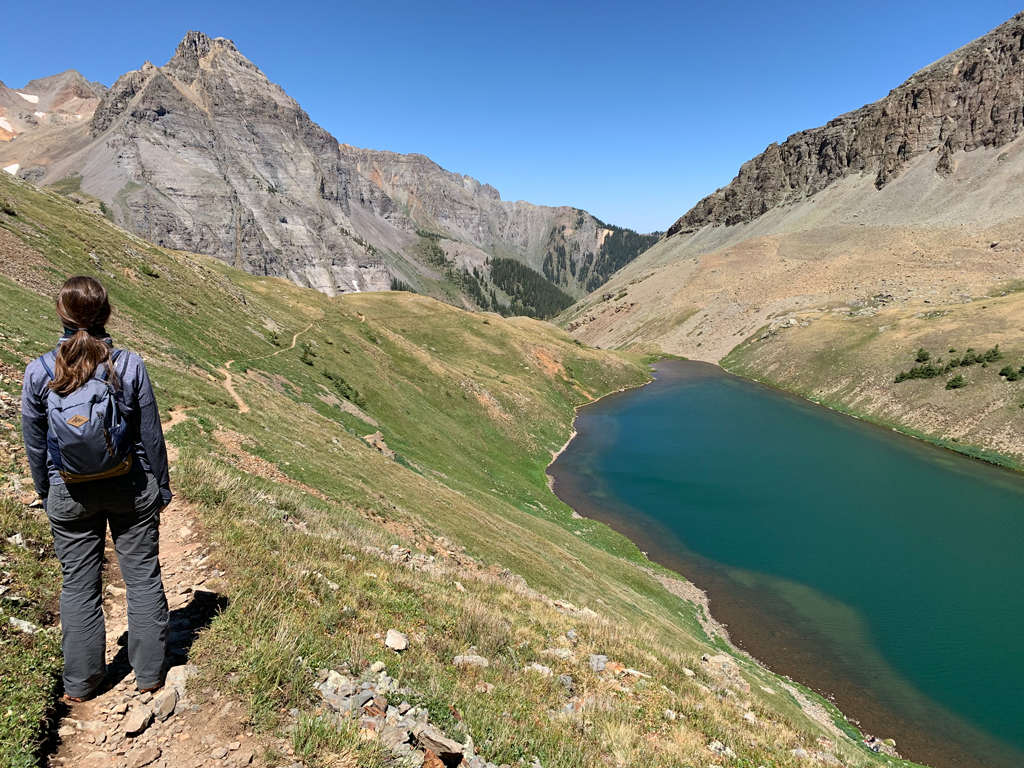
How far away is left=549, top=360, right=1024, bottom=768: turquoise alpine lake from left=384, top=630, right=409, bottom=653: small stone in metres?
28.8

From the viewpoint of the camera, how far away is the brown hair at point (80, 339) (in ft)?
19.7

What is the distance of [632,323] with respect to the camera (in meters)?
178

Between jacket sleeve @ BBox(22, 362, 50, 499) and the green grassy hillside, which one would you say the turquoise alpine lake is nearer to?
the green grassy hillside

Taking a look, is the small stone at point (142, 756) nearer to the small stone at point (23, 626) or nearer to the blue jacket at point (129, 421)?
the small stone at point (23, 626)

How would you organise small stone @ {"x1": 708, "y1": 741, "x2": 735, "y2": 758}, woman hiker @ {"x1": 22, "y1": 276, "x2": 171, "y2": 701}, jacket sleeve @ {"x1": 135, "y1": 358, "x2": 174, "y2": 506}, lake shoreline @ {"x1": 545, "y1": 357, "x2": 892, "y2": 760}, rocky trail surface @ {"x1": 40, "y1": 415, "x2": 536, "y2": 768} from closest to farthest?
rocky trail surface @ {"x1": 40, "y1": 415, "x2": 536, "y2": 768}
woman hiker @ {"x1": 22, "y1": 276, "x2": 171, "y2": 701}
jacket sleeve @ {"x1": 135, "y1": 358, "x2": 174, "y2": 506}
small stone @ {"x1": 708, "y1": 741, "x2": 735, "y2": 758}
lake shoreline @ {"x1": 545, "y1": 357, "x2": 892, "y2": 760}

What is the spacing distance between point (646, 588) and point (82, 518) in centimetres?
3430

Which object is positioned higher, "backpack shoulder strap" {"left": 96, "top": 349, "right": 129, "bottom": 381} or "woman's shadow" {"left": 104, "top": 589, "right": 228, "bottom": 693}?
"backpack shoulder strap" {"left": 96, "top": 349, "right": 129, "bottom": 381}

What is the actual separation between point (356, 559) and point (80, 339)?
27.9 ft

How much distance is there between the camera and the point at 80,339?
20.2 feet

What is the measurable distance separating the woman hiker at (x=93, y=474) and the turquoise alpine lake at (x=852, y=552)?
33.4 m

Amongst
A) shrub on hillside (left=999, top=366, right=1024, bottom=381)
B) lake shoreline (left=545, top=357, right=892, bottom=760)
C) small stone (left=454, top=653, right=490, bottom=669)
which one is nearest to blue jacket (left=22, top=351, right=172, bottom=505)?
small stone (left=454, top=653, right=490, bottom=669)

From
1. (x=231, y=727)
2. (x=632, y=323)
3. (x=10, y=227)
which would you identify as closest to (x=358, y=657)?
(x=231, y=727)

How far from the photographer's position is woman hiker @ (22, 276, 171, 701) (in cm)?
596

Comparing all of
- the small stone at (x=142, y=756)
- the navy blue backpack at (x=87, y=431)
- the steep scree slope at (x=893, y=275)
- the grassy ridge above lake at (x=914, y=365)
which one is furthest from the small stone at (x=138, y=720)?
the steep scree slope at (x=893, y=275)
